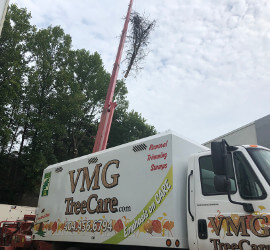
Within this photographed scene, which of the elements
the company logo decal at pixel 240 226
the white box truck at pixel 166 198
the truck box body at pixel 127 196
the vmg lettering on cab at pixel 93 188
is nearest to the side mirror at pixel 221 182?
the white box truck at pixel 166 198

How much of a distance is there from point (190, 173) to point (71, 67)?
79.0 feet

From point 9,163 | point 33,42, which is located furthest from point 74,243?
point 33,42

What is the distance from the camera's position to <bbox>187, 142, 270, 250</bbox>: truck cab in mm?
3658

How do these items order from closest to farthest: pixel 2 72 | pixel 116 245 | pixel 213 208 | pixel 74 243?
pixel 213 208 → pixel 116 245 → pixel 74 243 → pixel 2 72

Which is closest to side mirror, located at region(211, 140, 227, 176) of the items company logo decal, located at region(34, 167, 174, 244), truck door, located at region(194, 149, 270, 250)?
truck door, located at region(194, 149, 270, 250)

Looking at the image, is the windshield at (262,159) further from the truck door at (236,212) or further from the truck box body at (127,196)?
the truck box body at (127,196)

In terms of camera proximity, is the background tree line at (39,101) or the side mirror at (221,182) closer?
the side mirror at (221,182)

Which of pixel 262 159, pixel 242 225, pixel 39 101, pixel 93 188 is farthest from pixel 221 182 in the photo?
pixel 39 101

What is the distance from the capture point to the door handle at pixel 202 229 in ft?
13.4

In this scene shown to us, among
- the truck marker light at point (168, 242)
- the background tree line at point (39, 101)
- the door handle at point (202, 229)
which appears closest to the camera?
the door handle at point (202, 229)

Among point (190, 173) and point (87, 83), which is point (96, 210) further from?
point (87, 83)

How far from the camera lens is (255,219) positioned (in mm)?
3654

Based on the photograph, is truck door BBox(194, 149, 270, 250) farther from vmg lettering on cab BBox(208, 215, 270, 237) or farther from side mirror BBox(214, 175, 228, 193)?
side mirror BBox(214, 175, 228, 193)

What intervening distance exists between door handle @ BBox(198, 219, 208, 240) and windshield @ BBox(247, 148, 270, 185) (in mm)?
1100
